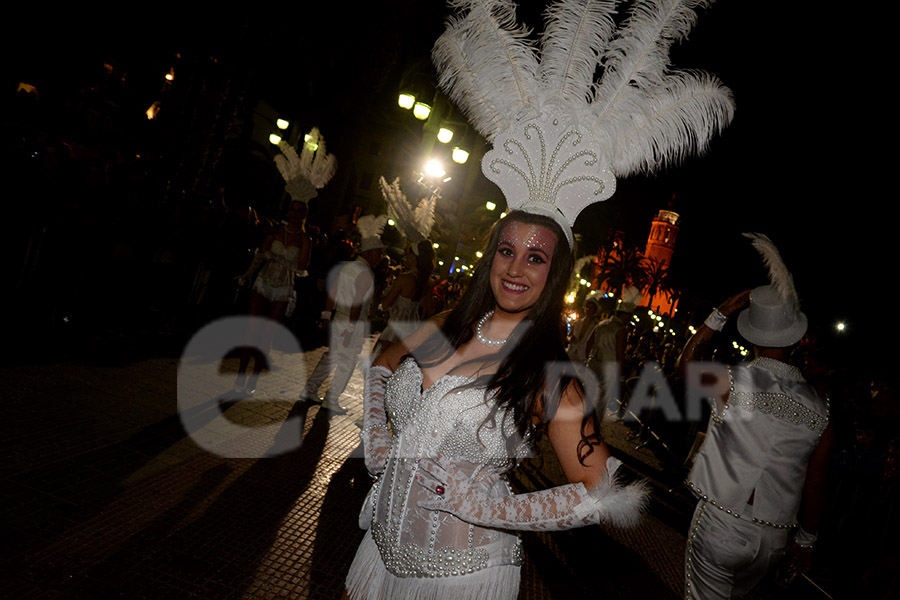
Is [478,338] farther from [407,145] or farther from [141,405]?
[407,145]

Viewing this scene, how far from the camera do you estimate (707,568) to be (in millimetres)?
2893

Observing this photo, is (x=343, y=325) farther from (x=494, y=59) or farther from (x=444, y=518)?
(x=444, y=518)

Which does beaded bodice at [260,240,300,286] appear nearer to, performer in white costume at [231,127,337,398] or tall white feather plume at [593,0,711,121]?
performer in white costume at [231,127,337,398]

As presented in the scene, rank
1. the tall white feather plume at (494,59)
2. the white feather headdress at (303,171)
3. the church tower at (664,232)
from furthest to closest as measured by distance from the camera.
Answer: the church tower at (664,232), the white feather headdress at (303,171), the tall white feather plume at (494,59)

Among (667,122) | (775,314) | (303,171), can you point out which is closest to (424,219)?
(303,171)

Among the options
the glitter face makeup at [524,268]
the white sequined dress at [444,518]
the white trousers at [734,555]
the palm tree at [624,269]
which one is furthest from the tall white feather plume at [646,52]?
the palm tree at [624,269]

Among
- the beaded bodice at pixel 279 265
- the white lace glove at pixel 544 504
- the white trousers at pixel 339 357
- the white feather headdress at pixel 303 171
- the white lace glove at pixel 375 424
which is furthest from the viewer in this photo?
the white feather headdress at pixel 303 171

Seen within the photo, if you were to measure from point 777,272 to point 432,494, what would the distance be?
2625mm

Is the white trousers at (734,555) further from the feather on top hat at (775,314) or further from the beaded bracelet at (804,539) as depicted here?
the feather on top hat at (775,314)

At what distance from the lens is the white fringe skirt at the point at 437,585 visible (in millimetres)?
1762

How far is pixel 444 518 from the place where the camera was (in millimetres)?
1808

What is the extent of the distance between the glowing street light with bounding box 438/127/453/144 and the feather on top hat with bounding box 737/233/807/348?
1171cm

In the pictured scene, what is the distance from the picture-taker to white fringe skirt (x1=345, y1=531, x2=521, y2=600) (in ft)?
5.78

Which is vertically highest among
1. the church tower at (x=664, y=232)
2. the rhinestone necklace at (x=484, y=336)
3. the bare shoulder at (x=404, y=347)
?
the church tower at (x=664, y=232)
